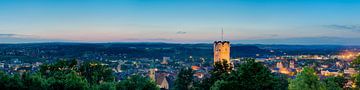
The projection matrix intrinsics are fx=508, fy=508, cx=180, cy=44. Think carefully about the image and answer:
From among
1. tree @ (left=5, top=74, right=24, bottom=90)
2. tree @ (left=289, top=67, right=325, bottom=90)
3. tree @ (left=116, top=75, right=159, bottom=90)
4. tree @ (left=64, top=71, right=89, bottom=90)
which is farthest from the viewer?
tree @ (left=116, top=75, right=159, bottom=90)

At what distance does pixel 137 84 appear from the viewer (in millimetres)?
34938

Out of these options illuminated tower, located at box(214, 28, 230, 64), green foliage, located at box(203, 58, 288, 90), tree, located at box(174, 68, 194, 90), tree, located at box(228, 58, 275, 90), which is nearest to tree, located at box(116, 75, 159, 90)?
tree, located at box(174, 68, 194, 90)

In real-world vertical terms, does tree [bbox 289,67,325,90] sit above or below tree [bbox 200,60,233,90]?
above

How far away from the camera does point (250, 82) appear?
2519cm

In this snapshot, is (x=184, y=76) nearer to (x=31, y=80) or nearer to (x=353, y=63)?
(x=31, y=80)

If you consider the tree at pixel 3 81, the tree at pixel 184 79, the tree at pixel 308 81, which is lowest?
the tree at pixel 184 79

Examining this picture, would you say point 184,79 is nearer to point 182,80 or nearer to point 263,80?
point 182,80

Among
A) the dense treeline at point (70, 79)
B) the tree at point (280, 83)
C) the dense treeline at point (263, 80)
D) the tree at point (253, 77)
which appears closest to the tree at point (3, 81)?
the dense treeline at point (70, 79)

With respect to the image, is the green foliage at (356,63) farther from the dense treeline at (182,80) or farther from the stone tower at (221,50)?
the stone tower at (221,50)

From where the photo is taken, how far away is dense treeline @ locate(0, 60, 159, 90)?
2939 centimetres

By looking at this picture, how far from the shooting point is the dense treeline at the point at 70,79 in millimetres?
29391

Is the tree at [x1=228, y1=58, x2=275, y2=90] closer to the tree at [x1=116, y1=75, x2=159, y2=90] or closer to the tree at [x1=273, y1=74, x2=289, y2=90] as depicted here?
the tree at [x1=273, y1=74, x2=289, y2=90]

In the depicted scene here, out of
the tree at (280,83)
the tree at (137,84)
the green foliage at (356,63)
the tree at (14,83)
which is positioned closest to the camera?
the green foliage at (356,63)

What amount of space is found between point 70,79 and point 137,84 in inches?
216
